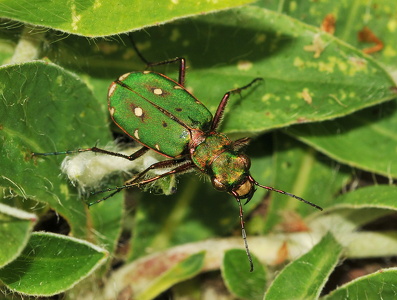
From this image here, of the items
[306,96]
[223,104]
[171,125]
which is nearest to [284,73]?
[306,96]

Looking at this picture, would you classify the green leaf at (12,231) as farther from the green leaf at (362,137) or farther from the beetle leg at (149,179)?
the green leaf at (362,137)

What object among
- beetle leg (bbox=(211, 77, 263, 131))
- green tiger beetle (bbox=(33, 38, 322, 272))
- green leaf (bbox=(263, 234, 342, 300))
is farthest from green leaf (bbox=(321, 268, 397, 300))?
beetle leg (bbox=(211, 77, 263, 131))

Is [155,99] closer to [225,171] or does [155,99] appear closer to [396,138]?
[225,171]

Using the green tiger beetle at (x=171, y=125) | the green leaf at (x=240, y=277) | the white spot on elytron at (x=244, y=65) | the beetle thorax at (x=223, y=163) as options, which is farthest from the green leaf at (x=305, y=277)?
the white spot on elytron at (x=244, y=65)

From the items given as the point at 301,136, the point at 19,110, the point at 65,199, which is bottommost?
the point at 65,199

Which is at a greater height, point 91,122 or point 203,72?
point 203,72

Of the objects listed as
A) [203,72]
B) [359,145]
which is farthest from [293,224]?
[203,72]
